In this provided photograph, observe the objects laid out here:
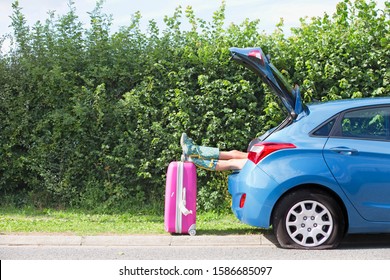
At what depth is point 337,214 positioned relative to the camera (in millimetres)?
7531

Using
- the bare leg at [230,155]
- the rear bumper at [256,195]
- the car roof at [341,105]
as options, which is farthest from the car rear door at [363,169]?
the bare leg at [230,155]

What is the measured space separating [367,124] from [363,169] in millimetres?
518

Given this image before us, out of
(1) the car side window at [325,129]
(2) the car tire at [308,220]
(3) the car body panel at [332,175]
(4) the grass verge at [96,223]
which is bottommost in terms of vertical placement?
(4) the grass verge at [96,223]

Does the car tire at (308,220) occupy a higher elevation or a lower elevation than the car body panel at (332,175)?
lower

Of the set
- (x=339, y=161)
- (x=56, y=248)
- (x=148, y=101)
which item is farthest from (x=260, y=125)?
(x=56, y=248)

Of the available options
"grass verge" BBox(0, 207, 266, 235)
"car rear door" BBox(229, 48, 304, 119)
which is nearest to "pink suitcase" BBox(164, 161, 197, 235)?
"grass verge" BBox(0, 207, 266, 235)

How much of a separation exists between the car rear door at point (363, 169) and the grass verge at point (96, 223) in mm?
1524

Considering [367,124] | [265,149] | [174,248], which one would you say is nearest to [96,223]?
[174,248]

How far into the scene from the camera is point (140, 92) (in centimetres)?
1062

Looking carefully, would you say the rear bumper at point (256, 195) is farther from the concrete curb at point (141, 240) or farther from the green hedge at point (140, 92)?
the green hedge at point (140, 92)

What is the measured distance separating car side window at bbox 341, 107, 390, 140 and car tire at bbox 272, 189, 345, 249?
2.44 ft

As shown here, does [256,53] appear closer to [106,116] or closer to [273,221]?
[273,221]

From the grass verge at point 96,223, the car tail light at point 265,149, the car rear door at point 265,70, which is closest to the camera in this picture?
the car tail light at point 265,149

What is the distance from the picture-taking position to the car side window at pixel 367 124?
7.65 m
